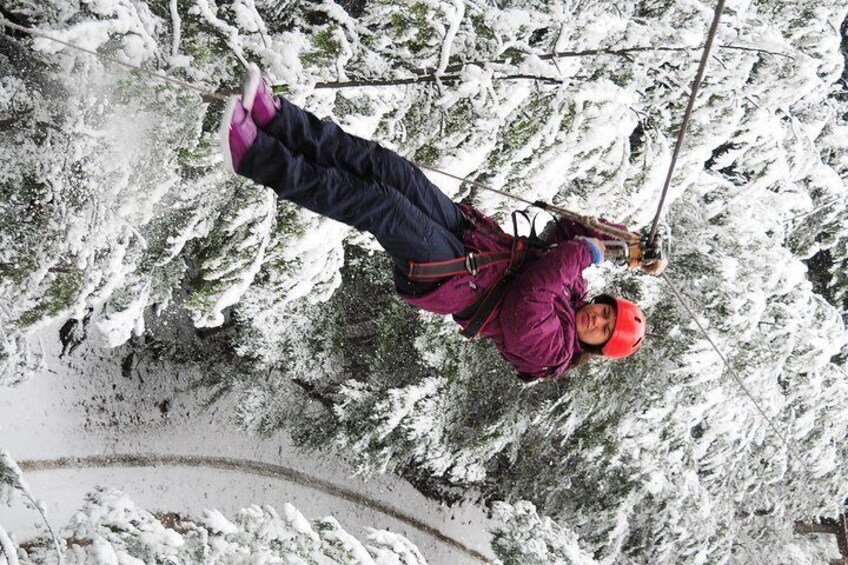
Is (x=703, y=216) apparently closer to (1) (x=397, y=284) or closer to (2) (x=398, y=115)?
(2) (x=398, y=115)

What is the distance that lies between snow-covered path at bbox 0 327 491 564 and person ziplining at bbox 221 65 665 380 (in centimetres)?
381

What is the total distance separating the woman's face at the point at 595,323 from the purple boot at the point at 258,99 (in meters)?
1.76

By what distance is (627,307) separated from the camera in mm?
3584

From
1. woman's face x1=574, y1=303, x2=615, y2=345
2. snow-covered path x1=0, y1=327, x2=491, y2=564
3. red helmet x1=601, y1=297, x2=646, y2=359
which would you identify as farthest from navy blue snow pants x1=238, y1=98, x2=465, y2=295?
snow-covered path x1=0, y1=327, x2=491, y2=564

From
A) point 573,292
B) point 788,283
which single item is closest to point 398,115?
point 573,292

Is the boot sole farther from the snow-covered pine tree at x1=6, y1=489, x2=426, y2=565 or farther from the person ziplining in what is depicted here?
the snow-covered pine tree at x1=6, y1=489, x2=426, y2=565

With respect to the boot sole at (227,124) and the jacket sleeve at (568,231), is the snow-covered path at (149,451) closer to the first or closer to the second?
the boot sole at (227,124)

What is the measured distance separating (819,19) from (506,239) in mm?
4430

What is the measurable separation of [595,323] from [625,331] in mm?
144

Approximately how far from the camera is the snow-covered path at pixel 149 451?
19.9 feet

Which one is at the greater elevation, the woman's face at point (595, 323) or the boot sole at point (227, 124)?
the boot sole at point (227, 124)

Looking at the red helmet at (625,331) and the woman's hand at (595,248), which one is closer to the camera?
the woman's hand at (595,248)

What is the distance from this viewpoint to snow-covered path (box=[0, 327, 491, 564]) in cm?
608

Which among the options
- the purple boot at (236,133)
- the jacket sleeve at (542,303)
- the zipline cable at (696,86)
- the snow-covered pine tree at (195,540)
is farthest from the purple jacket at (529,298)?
the snow-covered pine tree at (195,540)
